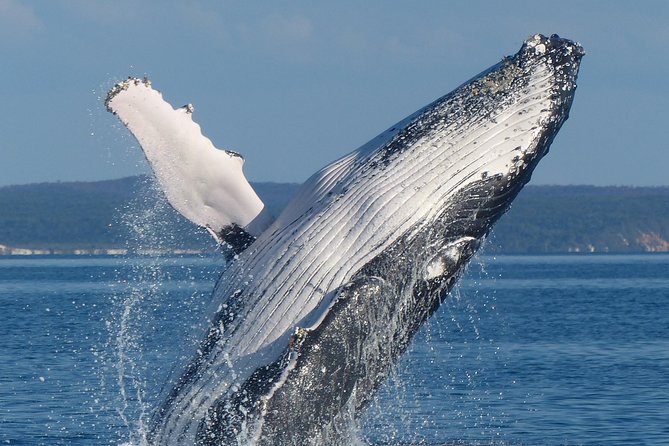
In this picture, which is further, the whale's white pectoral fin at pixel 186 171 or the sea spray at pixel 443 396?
the sea spray at pixel 443 396

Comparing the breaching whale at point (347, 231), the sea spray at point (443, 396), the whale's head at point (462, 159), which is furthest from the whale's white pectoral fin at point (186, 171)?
the sea spray at point (443, 396)

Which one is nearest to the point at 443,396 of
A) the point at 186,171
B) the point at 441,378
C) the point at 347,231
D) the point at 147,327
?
the point at 441,378

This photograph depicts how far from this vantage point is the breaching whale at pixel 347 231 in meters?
8.95

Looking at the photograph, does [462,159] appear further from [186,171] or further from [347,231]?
[186,171]

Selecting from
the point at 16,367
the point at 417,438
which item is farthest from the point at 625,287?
the point at 417,438

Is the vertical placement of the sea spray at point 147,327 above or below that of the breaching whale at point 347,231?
above

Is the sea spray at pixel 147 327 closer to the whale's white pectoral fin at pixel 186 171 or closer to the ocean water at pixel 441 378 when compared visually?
the ocean water at pixel 441 378

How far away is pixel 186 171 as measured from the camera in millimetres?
9852

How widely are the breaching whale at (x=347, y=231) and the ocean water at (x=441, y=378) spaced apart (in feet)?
1.43

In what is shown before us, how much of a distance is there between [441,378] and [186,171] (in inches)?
476

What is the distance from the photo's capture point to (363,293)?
8.91 m

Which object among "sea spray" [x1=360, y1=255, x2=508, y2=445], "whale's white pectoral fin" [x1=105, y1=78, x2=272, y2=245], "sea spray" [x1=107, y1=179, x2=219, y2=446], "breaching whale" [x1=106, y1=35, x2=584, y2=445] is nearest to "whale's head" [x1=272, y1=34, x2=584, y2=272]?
"breaching whale" [x1=106, y1=35, x2=584, y2=445]

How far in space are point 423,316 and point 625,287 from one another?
6256 centimetres

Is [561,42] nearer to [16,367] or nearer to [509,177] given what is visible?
[509,177]
